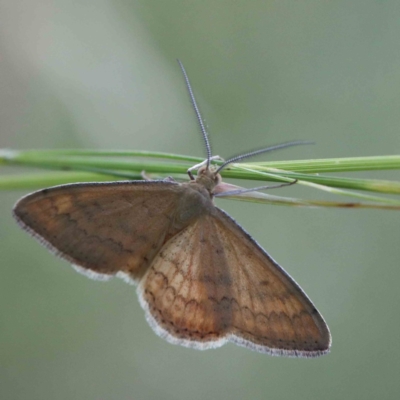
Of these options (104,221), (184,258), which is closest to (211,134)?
(184,258)

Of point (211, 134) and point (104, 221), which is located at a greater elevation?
point (211, 134)

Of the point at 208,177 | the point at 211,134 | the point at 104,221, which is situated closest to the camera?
the point at 208,177

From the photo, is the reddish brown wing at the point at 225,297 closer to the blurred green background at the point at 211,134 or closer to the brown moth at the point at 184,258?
the brown moth at the point at 184,258

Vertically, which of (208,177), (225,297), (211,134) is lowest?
(225,297)

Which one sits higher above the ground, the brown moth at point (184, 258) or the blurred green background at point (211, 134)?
the blurred green background at point (211, 134)

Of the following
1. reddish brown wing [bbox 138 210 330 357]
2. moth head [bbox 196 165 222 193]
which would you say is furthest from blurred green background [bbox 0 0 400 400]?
Result: moth head [bbox 196 165 222 193]

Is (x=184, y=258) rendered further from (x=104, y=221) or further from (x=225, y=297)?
(x=104, y=221)

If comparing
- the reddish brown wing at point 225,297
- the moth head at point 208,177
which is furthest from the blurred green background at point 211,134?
the moth head at point 208,177
